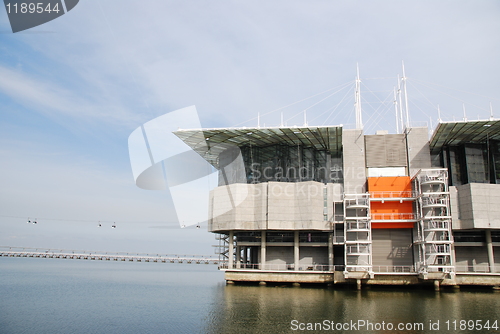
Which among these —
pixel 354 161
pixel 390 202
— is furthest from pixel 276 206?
pixel 390 202

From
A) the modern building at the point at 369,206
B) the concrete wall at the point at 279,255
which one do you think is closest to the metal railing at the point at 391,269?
the modern building at the point at 369,206

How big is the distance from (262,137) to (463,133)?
33.7 m

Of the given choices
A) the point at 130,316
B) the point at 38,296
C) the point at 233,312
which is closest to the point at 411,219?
the point at 233,312

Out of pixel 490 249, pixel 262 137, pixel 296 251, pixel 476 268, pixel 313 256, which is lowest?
pixel 476 268

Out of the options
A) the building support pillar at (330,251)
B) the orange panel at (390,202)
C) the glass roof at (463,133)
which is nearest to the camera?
the glass roof at (463,133)

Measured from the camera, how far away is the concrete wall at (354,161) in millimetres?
69938

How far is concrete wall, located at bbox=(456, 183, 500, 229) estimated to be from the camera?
61.0m

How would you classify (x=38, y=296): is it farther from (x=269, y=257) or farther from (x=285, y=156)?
(x=285, y=156)

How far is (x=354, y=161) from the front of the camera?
70938 mm

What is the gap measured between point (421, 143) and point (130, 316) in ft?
181

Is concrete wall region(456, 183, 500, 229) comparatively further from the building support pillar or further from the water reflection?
the building support pillar

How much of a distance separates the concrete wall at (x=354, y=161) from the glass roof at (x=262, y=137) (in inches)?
75.8

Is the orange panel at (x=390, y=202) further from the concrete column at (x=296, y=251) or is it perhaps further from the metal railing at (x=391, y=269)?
the concrete column at (x=296, y=251)

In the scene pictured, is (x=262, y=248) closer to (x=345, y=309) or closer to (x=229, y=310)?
(x=229, y=310)
